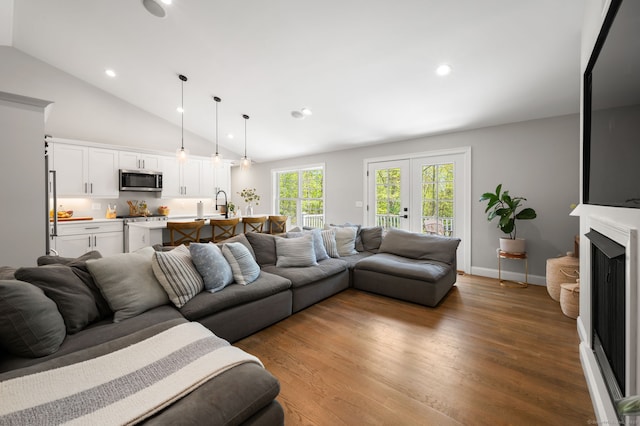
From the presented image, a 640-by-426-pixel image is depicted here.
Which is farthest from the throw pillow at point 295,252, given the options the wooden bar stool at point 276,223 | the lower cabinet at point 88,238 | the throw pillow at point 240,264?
the lower cabinet at point 88,238

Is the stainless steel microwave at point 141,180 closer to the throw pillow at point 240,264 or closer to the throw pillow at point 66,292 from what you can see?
the throw pillow at point 240,264

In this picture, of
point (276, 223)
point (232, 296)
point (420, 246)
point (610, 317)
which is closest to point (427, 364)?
point (610, 317)

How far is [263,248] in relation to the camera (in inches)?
131

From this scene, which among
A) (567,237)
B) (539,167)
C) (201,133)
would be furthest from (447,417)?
(201,133)

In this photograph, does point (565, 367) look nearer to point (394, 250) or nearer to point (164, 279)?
point (394, 250)

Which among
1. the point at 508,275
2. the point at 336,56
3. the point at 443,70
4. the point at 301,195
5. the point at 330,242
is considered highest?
the point at 336,56

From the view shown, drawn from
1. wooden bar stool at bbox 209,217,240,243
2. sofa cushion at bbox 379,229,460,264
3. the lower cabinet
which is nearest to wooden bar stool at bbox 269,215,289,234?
wooden bar stool at bbox 209,217,240,243

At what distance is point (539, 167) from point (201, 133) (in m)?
6.83

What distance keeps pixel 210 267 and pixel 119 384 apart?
4.29ft

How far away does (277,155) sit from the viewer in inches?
266

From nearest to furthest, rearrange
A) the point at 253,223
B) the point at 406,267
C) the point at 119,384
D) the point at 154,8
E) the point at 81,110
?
the point at 119,384, the point at 154,8, the point at 406,267, the point at 253,223, the point at 81,110

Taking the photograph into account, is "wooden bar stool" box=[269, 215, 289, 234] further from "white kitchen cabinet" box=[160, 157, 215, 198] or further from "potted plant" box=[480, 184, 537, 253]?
"potted plant" box=[480, 184, 537, 253]

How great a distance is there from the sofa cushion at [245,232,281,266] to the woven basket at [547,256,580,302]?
133 inches

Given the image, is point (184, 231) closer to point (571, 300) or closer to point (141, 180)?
point (141, 180)
